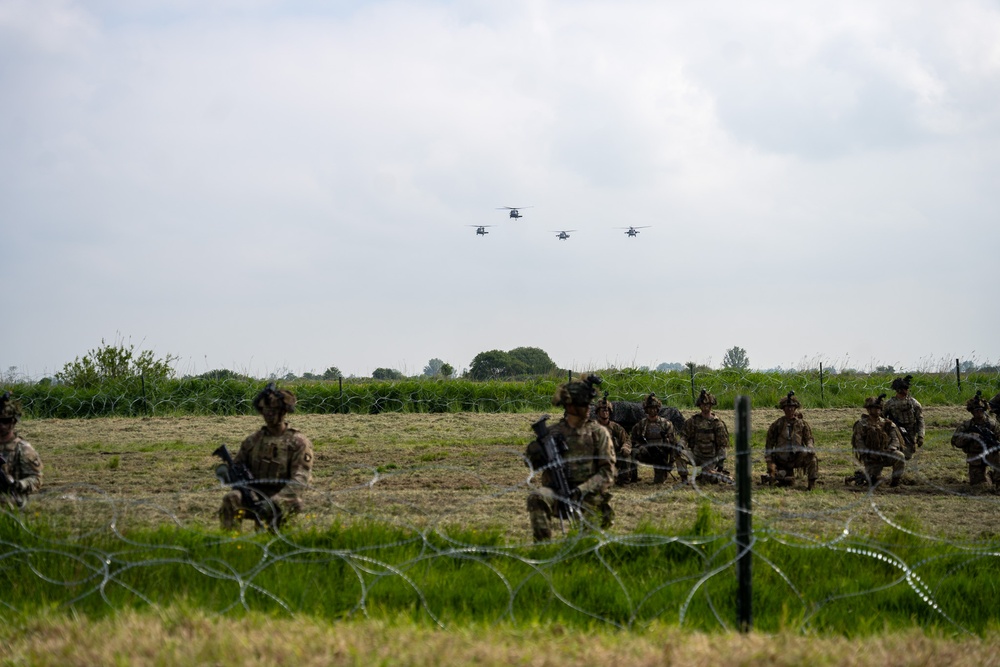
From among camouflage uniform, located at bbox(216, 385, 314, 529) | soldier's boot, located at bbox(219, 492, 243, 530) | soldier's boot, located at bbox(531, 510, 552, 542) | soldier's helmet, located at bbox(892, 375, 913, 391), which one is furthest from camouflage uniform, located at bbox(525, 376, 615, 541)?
soldier's helmet, located at bbox(892, 375, 913, 391)

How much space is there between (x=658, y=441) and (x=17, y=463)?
303 inches

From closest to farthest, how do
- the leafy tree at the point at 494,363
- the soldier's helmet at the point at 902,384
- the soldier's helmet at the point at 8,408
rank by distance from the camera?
the soldier's helmet at the point at 8,408 → the soldier's helmet at the point at 902,384 → the leafy tree at the point at 494,363

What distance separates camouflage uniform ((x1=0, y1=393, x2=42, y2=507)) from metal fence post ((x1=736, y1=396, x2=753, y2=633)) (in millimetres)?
6645

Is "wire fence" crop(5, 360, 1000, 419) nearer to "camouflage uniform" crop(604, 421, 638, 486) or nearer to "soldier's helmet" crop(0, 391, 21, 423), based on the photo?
"camouflage uniform" crop(604, 421, 638, 486)

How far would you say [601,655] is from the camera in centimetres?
473

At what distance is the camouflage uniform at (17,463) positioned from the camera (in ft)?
30.6

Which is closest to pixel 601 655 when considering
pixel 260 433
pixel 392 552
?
pixel 392 552

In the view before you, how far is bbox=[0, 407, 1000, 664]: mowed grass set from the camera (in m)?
4.98

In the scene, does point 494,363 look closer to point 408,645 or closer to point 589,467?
point 589,467

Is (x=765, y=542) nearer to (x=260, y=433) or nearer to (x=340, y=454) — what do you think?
(x=260, y=433)

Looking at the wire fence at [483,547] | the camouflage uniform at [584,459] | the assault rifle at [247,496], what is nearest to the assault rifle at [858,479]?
the wire fence at [483,547]

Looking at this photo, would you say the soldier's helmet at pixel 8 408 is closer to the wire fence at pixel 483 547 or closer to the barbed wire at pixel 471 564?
the wire fence at pixel 483 547

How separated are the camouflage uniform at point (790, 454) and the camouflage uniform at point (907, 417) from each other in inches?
98.4

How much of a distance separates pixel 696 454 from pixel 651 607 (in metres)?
7.55
